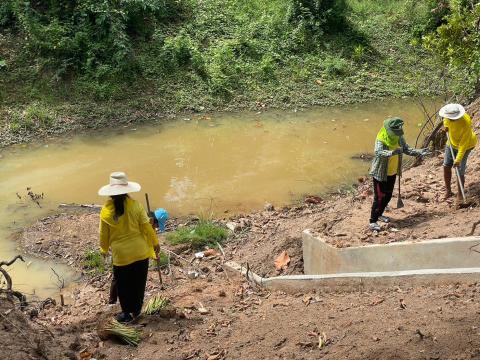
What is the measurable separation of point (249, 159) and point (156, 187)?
7.43 feet

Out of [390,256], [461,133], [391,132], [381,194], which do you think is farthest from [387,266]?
[461,133]

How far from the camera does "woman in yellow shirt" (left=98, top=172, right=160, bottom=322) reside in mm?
5410

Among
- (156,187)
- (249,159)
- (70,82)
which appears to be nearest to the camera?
(156,187)

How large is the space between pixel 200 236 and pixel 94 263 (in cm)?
157

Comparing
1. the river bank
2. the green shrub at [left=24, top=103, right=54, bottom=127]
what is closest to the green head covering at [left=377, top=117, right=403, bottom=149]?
the river bank

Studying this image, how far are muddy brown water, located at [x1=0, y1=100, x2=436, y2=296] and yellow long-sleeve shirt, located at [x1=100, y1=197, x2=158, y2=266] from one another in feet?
11.2

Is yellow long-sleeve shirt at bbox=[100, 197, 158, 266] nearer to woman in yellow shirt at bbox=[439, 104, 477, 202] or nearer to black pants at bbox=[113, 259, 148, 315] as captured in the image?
black pants at bbox=[113, 259, 148, 315]

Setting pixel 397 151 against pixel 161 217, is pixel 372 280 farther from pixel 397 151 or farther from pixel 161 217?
pixel 161 217

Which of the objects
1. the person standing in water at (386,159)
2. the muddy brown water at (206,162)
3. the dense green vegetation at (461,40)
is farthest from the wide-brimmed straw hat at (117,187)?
the dense green vegetation at (461,40)

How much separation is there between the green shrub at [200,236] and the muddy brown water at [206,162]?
4.21 feet

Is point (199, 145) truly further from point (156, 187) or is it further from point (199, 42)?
point (199, 42)

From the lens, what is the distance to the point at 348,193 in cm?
1048

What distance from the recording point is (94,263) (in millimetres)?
8312

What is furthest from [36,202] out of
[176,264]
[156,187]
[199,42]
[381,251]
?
[199,42]
